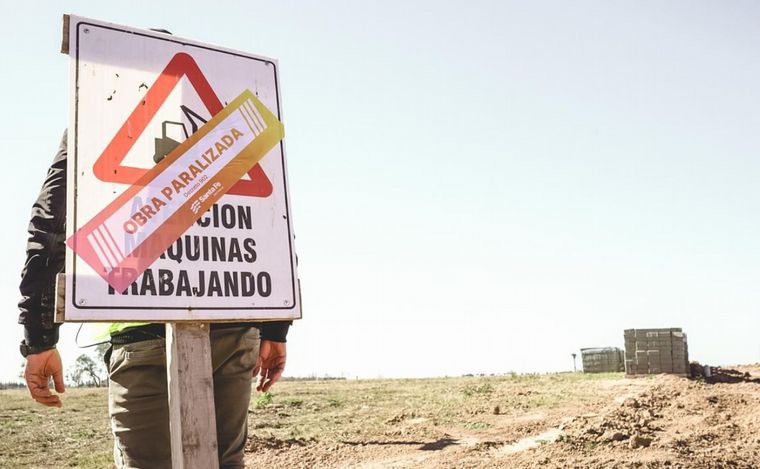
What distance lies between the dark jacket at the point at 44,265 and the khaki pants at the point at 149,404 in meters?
0.25

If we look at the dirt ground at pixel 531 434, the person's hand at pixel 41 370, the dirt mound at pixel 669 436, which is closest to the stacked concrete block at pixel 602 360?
the dirt ground at pixel 531 434

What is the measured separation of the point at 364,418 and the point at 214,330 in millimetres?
9461

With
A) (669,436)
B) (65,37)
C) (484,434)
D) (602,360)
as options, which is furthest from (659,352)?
(65,37)

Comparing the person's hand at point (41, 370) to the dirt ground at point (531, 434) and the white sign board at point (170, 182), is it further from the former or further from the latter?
the dirt ground at point (531, 434)

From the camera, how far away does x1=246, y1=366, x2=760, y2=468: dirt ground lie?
5.57 m

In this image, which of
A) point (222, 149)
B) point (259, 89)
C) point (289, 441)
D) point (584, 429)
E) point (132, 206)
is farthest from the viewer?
point (289, 441)

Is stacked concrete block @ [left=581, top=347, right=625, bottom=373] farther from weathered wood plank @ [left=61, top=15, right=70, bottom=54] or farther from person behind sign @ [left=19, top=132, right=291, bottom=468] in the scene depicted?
weathered wood plank @ [left=61, top=15, right=70, bottom=54]

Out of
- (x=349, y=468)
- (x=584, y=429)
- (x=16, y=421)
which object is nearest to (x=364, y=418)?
(x=349, y=468)

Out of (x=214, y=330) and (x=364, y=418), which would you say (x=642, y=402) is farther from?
(x=214, y=330)

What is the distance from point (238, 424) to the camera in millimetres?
2227

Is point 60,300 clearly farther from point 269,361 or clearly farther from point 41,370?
point 269,361

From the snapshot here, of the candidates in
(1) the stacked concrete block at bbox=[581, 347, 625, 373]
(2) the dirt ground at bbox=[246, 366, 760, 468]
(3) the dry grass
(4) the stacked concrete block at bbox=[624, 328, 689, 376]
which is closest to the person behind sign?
(2) the dirt ground at bbox=[246, 366, 760, 468]

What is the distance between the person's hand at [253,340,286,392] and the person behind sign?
0.17m

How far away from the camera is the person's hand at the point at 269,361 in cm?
250
